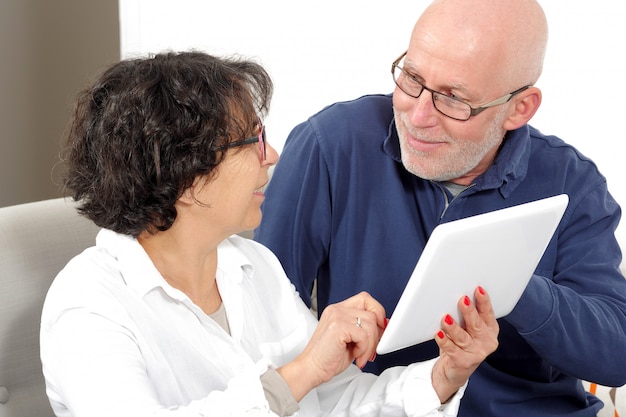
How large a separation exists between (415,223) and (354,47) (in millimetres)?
1178

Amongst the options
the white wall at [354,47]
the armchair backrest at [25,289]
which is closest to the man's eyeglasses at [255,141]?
the armchair backrest at [25,289]

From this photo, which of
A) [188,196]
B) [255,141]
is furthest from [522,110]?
[188,196]

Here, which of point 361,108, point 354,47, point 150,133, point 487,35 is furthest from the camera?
point 354,47

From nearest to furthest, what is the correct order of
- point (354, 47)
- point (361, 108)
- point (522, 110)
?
point (522, 110) → point (361, 108) → point (354, 47)

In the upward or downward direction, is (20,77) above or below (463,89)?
below

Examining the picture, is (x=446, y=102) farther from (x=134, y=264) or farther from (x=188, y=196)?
(x=134, y=264)

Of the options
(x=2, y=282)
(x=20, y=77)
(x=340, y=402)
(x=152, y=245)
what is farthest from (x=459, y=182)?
(x=20, y=77)

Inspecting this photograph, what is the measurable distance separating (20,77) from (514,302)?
2.30 metres

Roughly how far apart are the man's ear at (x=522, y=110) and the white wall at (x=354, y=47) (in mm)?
784

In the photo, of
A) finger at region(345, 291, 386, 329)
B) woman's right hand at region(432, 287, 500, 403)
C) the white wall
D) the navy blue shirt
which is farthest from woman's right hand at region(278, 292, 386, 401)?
the white wall

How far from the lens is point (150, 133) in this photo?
4.46 feet

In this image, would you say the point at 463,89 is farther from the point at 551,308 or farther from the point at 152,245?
Answer: the point at 152,245

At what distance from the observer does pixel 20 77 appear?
329 centimetres

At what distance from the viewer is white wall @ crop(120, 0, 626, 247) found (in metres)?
2.62
